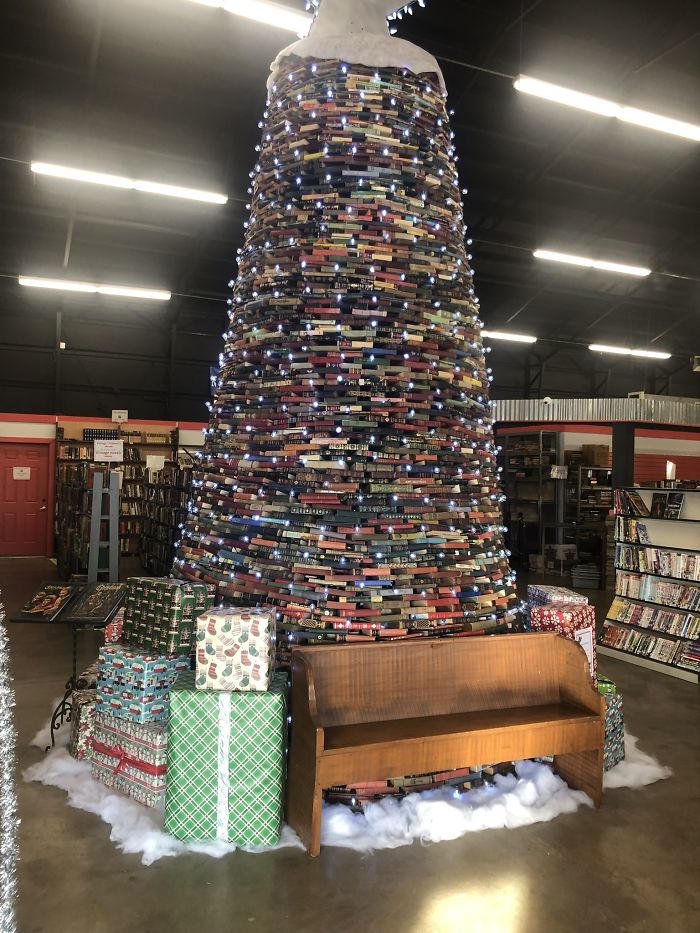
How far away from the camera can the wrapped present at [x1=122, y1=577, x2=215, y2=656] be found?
3.07 metres

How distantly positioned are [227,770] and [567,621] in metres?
1.99

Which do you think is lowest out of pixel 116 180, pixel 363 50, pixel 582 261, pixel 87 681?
pixel 87 681

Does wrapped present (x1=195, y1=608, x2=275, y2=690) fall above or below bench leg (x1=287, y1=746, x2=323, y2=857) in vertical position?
above

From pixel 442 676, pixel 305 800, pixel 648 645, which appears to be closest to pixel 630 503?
pixel 648 645

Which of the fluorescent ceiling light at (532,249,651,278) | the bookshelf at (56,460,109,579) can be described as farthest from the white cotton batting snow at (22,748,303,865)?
the fluorescent ceiling light at (532,249,651,278)

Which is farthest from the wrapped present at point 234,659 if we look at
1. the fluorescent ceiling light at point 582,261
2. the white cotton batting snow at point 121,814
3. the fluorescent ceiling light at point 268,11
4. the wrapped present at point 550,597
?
the fluorescent ceiling light at point 582,261

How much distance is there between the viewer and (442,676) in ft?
9.90

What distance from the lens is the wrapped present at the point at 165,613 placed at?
10.1 feet

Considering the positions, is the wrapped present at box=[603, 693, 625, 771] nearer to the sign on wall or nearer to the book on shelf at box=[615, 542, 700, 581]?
the book on shelf at box=[615, 542, 700, 581]

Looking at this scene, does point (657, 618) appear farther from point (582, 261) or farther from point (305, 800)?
point (582, 261)

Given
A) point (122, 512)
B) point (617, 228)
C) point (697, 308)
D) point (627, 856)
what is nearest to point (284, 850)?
point (627, 856)

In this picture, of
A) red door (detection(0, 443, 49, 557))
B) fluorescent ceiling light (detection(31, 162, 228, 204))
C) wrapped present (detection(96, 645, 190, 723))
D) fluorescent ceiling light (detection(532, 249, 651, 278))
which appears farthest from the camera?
red door (detection(0, 443, 49, 557))

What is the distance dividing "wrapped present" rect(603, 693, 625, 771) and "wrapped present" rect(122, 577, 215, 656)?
2.17m

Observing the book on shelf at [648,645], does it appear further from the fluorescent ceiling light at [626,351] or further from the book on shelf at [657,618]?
the fluorescent ceiling light at [626,351]
